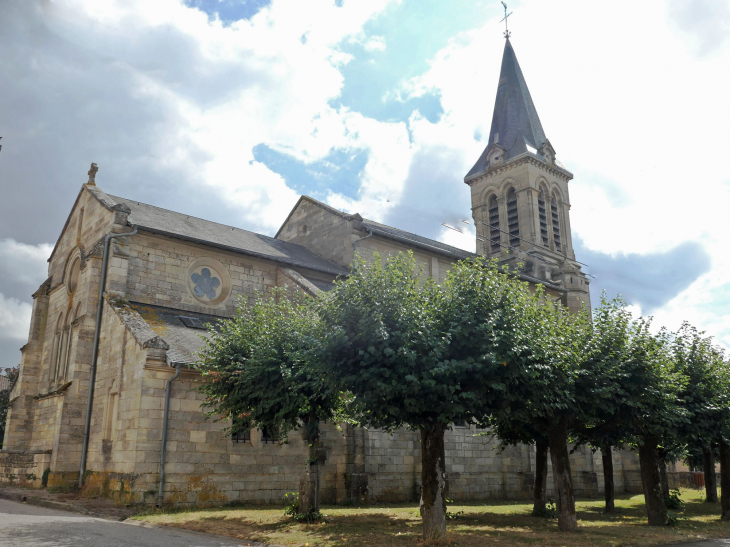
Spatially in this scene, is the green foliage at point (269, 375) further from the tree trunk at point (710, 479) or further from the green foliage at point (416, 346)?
the tree trunk at point (710, 479)

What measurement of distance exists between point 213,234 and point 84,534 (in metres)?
14.3

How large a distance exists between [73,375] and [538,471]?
49.3ft

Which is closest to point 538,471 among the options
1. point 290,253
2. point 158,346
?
point 158,346

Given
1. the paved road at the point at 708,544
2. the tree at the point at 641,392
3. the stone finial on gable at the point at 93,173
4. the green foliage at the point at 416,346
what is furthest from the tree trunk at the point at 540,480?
the stone finial on gable at the point at 93,173

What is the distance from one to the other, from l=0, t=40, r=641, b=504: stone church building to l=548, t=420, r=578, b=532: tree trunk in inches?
268

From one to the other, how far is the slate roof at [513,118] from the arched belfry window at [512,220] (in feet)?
9.36

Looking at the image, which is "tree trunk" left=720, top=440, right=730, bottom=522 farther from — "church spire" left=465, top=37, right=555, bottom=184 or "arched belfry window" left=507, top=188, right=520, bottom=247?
"church spire" left=465, top=37, right=555, bottom=184

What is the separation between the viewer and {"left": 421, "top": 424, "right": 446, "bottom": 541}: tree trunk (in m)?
11.1

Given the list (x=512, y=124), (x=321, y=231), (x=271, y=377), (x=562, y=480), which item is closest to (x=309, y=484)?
(x=271, y=377)

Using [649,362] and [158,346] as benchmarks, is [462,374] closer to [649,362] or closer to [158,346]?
[649,362]

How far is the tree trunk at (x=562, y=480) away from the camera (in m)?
13.2

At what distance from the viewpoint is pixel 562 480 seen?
13.4 meters

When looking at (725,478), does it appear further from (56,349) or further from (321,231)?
(56,349)

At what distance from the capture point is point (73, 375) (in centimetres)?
1912
